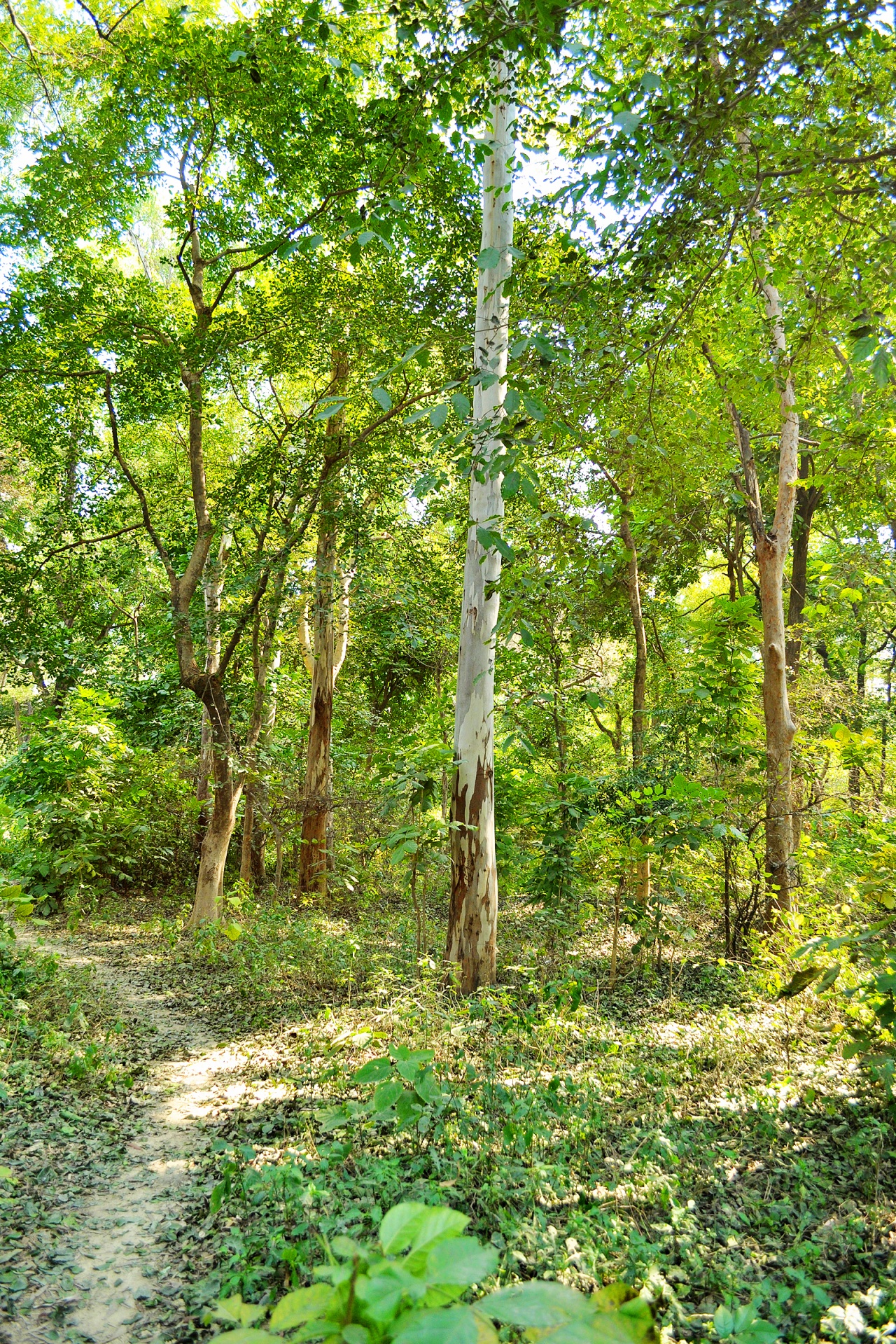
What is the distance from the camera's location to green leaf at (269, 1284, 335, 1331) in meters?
0.87

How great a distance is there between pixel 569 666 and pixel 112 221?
6.63m

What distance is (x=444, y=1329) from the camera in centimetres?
79

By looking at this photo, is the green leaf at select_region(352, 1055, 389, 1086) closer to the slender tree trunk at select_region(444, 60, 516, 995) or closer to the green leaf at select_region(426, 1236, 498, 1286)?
the green leaf at select_region(426, 1236, 498, 1286)

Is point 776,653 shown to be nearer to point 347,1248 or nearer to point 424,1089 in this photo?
point 424,1089

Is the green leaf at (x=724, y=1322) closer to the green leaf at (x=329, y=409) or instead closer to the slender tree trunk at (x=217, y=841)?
the green leaf at (x=329, y=409)

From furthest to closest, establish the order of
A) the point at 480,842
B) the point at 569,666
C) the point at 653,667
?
1. the point at 653,667
2. the point at 569,666
3. the point at 480,842

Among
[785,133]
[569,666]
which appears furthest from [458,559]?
[785,133]

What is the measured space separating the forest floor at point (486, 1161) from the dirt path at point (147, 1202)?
0.04 feet

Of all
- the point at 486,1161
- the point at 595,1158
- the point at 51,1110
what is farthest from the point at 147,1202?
the point at 595,1158

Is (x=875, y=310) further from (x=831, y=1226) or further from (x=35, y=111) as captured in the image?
(x=35, y=111)

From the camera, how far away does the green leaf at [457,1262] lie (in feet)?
2.74

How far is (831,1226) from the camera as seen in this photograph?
2600mm

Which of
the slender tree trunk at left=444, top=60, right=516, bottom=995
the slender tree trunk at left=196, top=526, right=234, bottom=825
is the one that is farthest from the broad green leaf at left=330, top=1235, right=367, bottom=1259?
the slender tree trunk at left=196, top=526, right=234, bottom=825

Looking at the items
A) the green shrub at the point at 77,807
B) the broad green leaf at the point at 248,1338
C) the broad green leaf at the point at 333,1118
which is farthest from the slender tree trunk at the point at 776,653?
the green shrub at the point at 77,807
